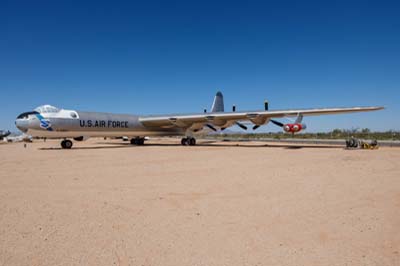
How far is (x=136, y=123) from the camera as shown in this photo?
2959 centimetres

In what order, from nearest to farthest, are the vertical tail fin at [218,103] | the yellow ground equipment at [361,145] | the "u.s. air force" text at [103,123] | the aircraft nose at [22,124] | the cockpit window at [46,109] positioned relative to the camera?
the aircraft nose at [22,124] < the yellow ground equipment at [361,145] < the cockpit window at [46,109] < the "u.s. air force" text at [103,123] < the vertical tail fin at [218,103]

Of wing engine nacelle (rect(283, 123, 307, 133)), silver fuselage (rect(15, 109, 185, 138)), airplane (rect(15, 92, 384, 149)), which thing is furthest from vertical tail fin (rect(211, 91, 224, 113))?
wing engine nacelle (rect(283, 123, 307, 133))

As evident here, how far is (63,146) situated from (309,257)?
24267 mm

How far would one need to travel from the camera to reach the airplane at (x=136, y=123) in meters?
22.0

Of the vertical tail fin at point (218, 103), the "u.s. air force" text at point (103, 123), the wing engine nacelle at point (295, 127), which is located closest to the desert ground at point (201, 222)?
the wing engine nacelle at point (295, 127)

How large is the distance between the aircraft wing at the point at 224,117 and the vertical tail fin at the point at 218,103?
9.28 metres

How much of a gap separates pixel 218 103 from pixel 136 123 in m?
15.4

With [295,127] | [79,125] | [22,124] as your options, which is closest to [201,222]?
[295,127]

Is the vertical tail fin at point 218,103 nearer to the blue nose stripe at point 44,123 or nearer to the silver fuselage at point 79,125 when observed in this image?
the silver fuselage at point 79,125

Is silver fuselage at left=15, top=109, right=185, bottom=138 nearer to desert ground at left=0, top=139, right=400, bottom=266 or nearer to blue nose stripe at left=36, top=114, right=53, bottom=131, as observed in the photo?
blue nose stripe at left=36, top=114, right=53, bottom=131

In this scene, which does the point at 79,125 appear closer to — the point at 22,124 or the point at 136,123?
the point at 22,124

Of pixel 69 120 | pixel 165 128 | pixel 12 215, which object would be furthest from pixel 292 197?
pixel 165 128

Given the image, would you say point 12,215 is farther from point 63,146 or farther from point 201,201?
point 63,146

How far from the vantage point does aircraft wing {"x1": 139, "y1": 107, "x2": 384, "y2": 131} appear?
76.3ft
